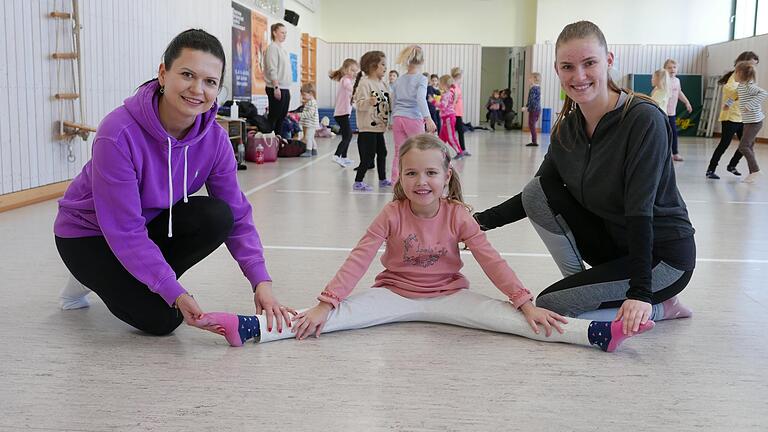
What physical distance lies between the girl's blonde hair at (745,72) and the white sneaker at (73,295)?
7319 mm

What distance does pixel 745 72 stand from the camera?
7.92 meters

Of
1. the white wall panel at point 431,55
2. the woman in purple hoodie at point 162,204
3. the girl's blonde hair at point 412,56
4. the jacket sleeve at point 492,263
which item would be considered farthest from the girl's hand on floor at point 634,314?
the white wall panel at point 431,55

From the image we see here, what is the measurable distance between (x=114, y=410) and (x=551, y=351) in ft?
4.24

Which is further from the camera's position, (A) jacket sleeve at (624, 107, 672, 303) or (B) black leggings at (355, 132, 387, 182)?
(B) black leggings at (355, 132, 387, 182)

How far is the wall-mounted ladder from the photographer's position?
575cm

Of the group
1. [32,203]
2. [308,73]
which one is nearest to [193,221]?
[32,203]

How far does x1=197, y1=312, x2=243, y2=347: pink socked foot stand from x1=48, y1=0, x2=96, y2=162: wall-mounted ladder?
12.8 feet

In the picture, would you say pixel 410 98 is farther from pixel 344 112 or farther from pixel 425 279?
pixel 425 279

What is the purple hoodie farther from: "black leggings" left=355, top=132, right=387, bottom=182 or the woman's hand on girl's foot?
"black leggings" left=355, top=132, right=387, bottom=182

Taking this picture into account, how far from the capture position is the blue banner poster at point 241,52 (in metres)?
11.5

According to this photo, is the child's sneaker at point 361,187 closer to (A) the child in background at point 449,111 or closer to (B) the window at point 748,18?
(A) the child in background at point 449,111

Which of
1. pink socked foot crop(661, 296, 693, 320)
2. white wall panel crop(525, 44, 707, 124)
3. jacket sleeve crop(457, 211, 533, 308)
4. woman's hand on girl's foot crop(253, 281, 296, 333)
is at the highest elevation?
white wall panel crop(525, 44, 707, 124)

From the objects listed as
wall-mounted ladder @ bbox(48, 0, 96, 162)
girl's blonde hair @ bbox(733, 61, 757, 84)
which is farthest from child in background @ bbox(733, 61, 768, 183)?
wall-mounted ladder @ bbox(48, 0, 96, 162)

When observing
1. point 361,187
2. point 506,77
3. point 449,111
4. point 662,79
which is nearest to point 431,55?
point 506,77
